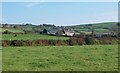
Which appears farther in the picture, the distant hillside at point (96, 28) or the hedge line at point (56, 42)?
the distant hillside at point (96, 28)

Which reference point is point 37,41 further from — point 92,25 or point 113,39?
point 92,25

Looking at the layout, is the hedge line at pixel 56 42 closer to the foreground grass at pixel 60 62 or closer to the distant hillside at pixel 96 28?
the foreground grass at pixel 60 62

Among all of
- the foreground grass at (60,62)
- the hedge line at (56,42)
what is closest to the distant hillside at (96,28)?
the hedge line at (56,42)

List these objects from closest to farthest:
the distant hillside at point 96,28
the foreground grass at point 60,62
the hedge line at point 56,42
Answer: the foreground grass at point 60,62, the hedge line at point 56,42, the distant hillside at point 96,28

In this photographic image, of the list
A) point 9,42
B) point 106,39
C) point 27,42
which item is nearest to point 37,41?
point 27,42

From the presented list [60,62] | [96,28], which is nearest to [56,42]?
[60,62]

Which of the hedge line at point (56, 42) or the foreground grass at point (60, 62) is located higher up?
the foreground grass at point (60, 62)

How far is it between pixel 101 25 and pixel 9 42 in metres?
61.8

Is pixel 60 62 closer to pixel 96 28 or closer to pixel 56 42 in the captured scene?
pixel 56 42

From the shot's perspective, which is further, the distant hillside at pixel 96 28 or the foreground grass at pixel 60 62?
the distant hillside at pixel 96 28

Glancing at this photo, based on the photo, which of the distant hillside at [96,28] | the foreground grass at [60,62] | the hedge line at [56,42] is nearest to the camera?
the foreground grass at [60,62]

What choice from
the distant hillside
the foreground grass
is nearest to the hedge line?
the foreground grass

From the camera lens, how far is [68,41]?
150 feet

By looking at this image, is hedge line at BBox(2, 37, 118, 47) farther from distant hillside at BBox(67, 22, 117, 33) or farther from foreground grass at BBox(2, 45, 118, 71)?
distant hillside at BBox(67, 22, 117, 33)
